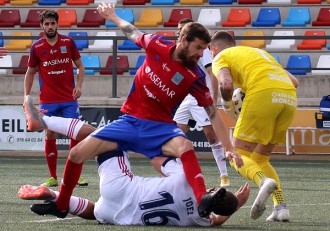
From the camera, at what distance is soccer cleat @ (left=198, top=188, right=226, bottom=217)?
6.54 metres

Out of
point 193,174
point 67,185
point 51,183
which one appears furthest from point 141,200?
point 51,183

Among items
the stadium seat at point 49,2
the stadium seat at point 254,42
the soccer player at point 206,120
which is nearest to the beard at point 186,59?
the soccer player at point 206,120

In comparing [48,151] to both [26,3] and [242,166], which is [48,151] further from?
[26,3]

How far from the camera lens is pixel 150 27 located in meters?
21.0

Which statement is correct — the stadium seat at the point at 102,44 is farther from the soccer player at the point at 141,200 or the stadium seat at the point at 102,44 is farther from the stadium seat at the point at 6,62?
the soccer player at the point at 141,200

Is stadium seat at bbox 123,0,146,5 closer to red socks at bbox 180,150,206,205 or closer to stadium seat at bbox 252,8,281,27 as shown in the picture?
stadium seat at bbox 252,8,281,27

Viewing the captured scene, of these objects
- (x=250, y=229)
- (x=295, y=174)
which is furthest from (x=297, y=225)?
(x=295, y=174)

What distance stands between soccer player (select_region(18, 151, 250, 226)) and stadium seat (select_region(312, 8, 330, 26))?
13684 millimetres

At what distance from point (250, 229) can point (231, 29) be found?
14.1 meters

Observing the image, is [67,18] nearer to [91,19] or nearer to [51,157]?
[91,19]

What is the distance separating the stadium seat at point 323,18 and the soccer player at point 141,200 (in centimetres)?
1368

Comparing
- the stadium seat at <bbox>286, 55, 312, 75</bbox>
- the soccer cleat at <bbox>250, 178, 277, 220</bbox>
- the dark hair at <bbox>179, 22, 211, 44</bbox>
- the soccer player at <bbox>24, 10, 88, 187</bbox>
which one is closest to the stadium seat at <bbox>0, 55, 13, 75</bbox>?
the stadium seat at <bbox>286, 55, 312, 75</bbox>

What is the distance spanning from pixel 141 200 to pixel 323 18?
14243 mm

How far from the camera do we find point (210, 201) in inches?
258
